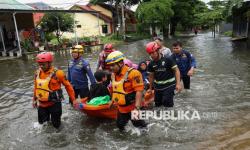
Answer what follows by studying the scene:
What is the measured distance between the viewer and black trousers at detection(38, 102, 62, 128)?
20.9 ft

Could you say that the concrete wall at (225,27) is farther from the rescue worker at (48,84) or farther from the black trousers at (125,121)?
the rescue worker at (48,84)

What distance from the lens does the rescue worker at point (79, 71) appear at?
7.50m

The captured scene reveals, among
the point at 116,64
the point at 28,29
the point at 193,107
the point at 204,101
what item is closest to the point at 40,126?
the point at 116,64

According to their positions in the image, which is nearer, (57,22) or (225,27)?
(57,22)

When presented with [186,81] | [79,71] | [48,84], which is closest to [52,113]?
[48,84]

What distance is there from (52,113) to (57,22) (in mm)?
25642

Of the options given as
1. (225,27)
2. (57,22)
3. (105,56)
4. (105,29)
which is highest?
(57,22)

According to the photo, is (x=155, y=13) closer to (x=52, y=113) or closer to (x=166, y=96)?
(x=166, y=96)

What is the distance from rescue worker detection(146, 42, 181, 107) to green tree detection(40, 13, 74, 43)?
79.5 ft

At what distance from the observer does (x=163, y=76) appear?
6.61m

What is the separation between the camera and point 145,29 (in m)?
49.3

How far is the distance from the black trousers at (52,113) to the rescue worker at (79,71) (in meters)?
1.27

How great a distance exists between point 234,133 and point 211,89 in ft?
13.6

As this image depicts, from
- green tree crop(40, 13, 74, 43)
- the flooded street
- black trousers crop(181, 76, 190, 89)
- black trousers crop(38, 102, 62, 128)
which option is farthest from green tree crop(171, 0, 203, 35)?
black trousers crop(38, 102, 62, 128)
